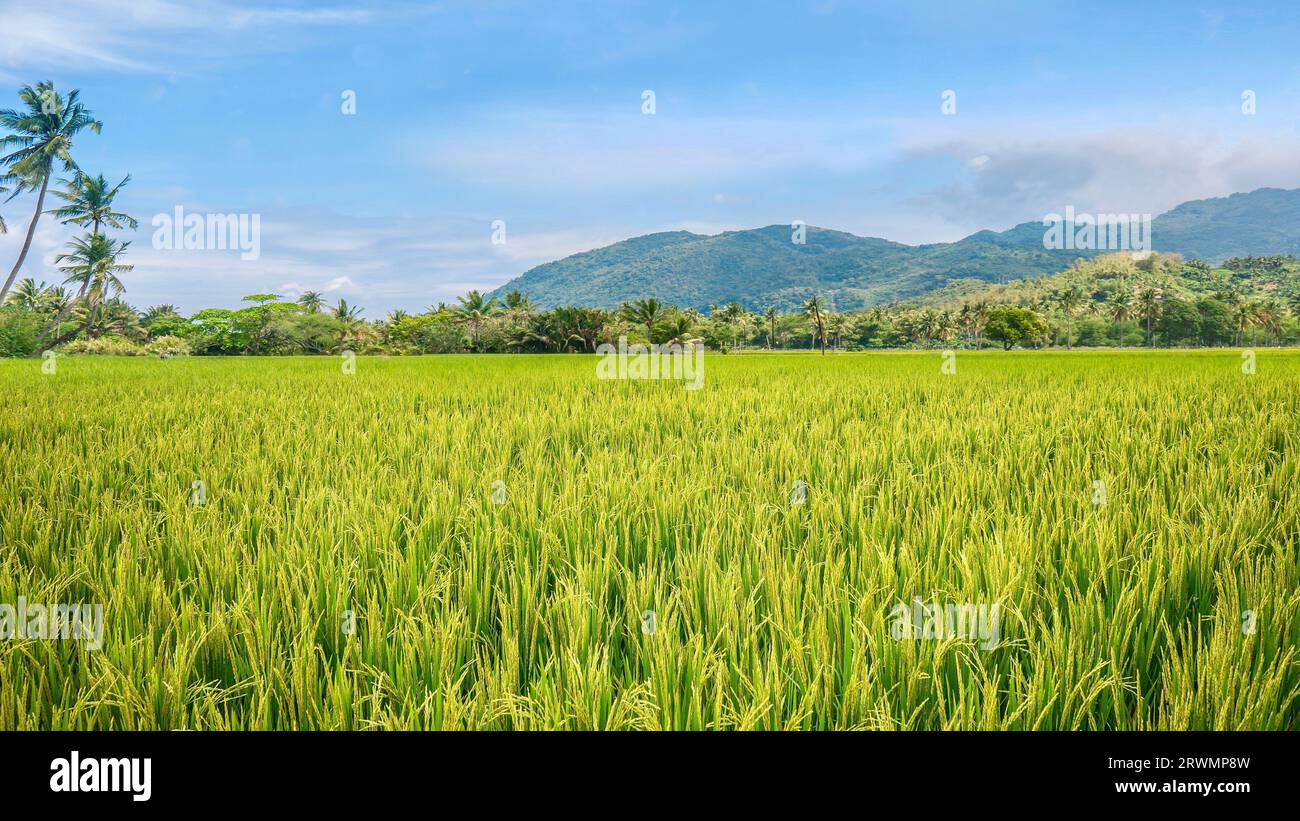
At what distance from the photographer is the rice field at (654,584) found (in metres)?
1.14

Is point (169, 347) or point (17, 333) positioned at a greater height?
point (17, 333)

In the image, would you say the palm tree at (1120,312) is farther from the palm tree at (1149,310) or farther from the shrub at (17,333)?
the shrub at (17,333)

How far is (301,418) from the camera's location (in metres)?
5.63

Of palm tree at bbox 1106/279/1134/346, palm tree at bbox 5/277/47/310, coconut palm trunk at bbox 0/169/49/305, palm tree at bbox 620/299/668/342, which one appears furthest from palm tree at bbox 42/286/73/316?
palm tree at bbox 1106/279/1134/346

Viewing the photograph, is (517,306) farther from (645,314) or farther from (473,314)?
(645,314)

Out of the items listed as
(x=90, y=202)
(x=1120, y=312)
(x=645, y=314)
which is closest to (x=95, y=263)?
(x=90, y=202)

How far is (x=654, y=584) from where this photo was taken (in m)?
1.74

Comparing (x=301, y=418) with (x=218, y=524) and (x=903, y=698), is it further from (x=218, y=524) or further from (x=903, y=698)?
(x=903, y=698)

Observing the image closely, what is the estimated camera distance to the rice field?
1.14m

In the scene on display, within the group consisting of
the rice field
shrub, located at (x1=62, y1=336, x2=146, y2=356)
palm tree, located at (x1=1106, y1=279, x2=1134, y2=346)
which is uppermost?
palm tree, located at (x1=1106, y1=279, x2=1134, y2=346)

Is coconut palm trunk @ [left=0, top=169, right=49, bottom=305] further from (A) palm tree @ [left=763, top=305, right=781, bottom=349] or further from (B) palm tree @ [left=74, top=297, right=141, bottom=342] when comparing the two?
(A) palm tree @ [left=763, top=305, right=781, bottom=349]
